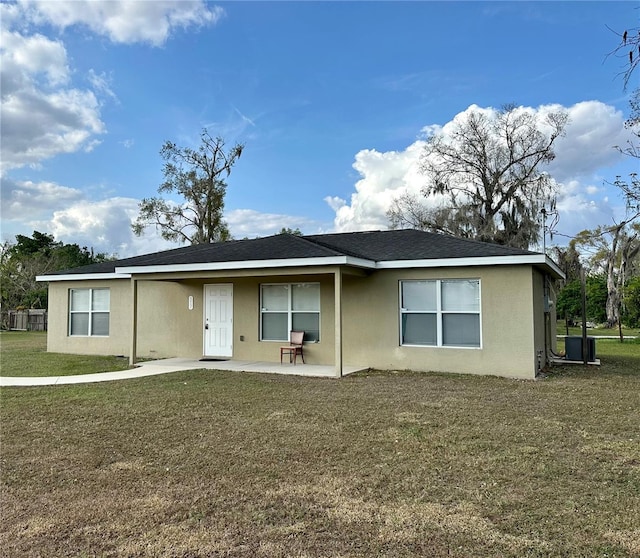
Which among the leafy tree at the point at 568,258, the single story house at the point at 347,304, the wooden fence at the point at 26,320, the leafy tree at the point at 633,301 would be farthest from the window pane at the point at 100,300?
the leafy tree at the point at 568,258

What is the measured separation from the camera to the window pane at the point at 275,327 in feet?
38.6

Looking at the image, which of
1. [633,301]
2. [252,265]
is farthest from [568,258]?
[252,265]

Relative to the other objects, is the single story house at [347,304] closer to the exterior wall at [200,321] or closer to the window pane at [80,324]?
the exterior wall at [200,321]

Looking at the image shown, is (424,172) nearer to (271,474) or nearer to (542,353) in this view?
(542,353)

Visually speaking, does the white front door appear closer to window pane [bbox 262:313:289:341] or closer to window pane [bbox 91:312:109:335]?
window pane [bbox 262:313:289:341]

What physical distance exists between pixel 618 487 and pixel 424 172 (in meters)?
28.9

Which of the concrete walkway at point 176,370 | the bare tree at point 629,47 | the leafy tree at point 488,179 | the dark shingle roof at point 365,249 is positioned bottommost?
the concrete walkway at point 176,370

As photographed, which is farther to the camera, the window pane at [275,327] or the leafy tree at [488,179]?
the leafy tree at [488,179]

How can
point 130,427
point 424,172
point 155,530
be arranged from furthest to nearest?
point 424,172 < point 130,427 < point 155,530

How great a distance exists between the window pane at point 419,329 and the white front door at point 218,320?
14.8 feet

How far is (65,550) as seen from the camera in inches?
110

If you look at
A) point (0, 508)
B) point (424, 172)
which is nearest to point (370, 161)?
point (424, 172)

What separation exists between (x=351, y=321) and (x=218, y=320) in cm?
364

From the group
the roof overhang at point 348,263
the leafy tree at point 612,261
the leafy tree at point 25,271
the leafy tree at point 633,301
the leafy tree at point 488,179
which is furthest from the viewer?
the leafy tree at point 25,271
